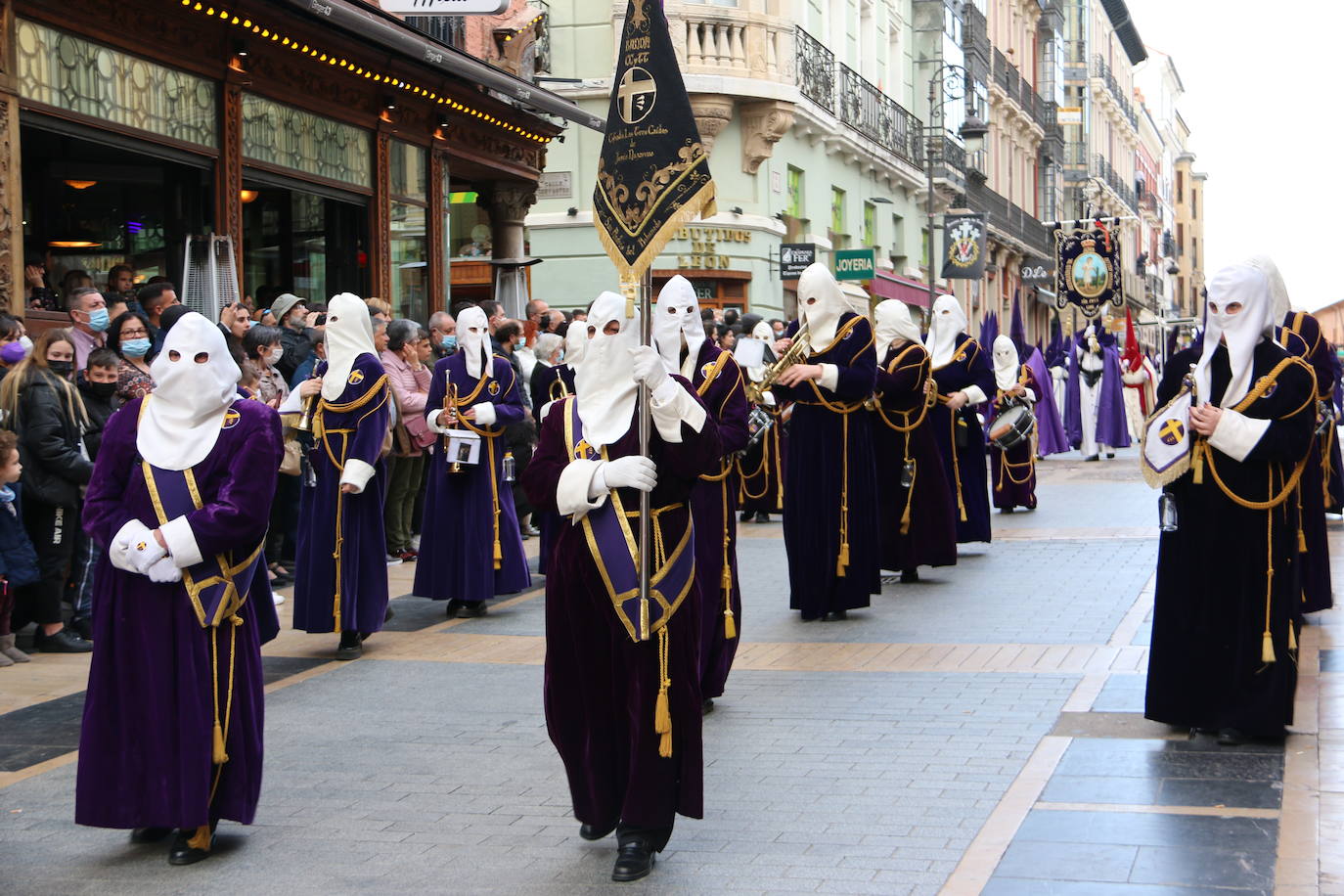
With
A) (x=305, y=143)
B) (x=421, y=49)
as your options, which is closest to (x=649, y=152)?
(x=421, y=49)

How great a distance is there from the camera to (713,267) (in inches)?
1097

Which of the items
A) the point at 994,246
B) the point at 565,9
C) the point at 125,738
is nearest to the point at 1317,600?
the point at 125,738

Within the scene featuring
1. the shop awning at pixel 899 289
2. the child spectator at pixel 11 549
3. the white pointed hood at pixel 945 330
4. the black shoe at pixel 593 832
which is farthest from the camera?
the shop awning at pixel 899 289

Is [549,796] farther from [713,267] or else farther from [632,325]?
[713,267]

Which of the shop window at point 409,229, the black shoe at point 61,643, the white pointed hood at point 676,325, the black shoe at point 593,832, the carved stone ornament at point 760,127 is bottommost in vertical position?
the black shoe at point 593,832

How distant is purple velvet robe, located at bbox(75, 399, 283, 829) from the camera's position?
559cm

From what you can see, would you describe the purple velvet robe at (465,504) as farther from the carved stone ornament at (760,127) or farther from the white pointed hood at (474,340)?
the carved stone ornament at (760,127)

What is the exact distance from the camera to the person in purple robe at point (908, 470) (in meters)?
12.0

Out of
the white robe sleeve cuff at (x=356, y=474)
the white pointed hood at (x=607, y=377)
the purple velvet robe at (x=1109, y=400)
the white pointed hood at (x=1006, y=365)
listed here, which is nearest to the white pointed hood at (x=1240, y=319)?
the white pointed hood at (x=607, y=377)

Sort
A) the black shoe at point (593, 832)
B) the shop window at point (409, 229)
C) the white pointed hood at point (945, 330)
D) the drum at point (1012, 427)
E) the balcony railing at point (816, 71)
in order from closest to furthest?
the black shoe at point (593, 832) → the white pointed hood at point (945, 330) → the drum at point (1012, 427) → the shop window at point (409, 229) → the balcony railing at point (816, 71)

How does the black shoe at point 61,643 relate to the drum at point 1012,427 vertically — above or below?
below

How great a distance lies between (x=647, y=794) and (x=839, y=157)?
29.3 meters

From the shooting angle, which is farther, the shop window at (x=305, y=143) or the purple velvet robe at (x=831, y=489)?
the shop window at (x=305, y=143)

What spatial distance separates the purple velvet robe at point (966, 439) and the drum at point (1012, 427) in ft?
7.95
